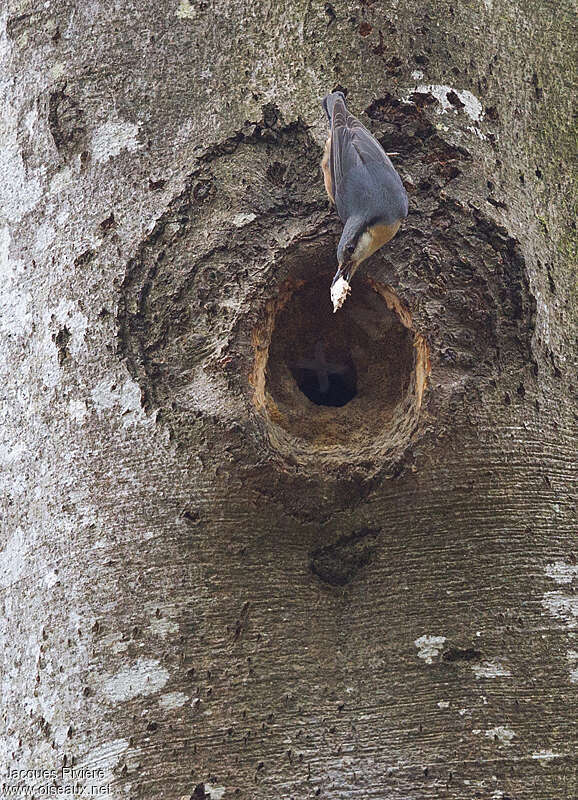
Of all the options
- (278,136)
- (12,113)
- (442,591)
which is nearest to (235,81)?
(278,136)

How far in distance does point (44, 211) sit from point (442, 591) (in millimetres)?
823

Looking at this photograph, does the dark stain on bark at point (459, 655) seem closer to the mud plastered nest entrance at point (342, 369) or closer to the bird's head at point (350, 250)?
the mud plastered nest entrance at point (342, 369)

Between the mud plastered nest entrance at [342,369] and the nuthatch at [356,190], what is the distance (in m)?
0.07

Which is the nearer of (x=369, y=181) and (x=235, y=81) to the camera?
(x=235, y=81)

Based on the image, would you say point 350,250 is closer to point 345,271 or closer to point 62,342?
point 345,271

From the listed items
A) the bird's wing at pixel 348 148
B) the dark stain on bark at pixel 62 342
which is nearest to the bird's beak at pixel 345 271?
the bird's wing at pixel 348 148

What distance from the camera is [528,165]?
1519 mm

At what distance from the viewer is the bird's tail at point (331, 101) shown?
1417 millimetres

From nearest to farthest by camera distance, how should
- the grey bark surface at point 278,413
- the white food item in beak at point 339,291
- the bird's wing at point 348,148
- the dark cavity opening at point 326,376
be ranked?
the grey bark surface at point 278,413
the white food item in beak at point 339,291
the bird's wing at point 348,148
the dark cavity opening at point 326,376

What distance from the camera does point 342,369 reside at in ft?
5.60

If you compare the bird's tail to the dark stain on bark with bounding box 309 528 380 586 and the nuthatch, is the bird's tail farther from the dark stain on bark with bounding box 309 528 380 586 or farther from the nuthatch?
the dark stain on bark with bounding box 309 528 380 586

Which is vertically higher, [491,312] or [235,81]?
[235,81]

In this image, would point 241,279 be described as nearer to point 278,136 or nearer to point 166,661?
point 278,136

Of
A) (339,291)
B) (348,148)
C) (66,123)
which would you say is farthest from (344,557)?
(66,123)
